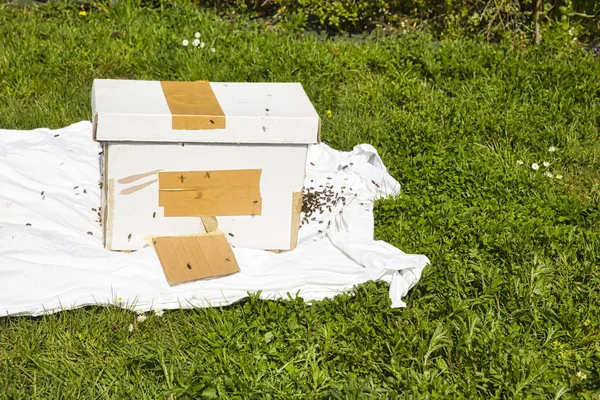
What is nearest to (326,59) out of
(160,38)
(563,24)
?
(160,38)

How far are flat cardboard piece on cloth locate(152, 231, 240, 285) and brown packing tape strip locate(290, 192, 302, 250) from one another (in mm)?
347

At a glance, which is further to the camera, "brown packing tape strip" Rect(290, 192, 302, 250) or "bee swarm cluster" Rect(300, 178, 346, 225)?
"bee swarm cluster" Rect(300, 178, 346, 225)

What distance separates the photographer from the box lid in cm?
317

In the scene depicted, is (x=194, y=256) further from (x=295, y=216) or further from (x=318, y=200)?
(x=318, y=200)

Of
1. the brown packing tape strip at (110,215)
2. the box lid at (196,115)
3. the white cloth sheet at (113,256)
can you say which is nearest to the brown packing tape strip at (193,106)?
the box lid at (196,115)

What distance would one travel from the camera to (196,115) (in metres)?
3.23

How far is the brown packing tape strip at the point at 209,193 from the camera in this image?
132 inches

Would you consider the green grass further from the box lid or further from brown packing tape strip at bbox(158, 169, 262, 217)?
the box lid

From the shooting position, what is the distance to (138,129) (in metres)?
3.17

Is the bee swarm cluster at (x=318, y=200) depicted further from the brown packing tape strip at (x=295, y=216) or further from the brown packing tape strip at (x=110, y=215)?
the brown packing tape strip at (x=110, y=215)

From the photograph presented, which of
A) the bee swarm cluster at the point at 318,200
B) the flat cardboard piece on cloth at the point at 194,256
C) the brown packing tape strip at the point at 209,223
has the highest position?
the brown packing tape strip at the point at 209,223

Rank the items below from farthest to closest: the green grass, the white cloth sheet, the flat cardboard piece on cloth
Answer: the flat cardboard piece on cloth, the white cloth sheet, the green grass

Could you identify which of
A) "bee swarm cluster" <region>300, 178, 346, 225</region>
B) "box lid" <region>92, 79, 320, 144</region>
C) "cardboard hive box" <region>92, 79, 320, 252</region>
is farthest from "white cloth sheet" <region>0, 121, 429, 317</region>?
"box lid" <region>92, 79, 320, 144</region>

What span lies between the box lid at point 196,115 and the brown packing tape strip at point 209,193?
176 mm
